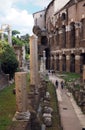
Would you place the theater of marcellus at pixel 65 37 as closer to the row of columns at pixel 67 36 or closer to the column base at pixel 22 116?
the row of columns at pixel 67 36

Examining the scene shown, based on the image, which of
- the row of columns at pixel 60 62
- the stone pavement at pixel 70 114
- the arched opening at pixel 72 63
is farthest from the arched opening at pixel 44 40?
the stone pavement at pixel 70 114

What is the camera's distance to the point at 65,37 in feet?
151

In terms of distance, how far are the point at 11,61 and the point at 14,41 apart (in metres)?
50.8

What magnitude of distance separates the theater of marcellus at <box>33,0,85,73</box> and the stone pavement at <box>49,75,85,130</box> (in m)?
16.8

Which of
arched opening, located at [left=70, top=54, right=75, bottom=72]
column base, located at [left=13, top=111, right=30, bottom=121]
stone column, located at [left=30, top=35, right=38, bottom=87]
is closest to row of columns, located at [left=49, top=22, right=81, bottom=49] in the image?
arched opening, located at [left=70, top=54, right=75, bottom=72]

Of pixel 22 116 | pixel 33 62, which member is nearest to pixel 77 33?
pixel 33 62

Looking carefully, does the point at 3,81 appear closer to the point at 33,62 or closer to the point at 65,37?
the point at 33,62

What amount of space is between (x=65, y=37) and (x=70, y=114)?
2903 centimetres

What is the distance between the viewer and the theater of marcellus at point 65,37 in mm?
40531

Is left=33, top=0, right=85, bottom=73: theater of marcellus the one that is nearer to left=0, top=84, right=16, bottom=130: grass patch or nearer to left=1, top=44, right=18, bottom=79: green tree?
left=1, top=44, right=18, bottom=79: green tree

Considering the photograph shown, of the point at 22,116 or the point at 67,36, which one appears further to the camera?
the point at 67,36

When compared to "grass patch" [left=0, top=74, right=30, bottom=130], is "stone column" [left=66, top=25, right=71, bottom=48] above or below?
above

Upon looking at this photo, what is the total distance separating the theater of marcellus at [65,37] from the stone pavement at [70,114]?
16.8m

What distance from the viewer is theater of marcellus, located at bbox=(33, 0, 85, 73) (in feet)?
133
